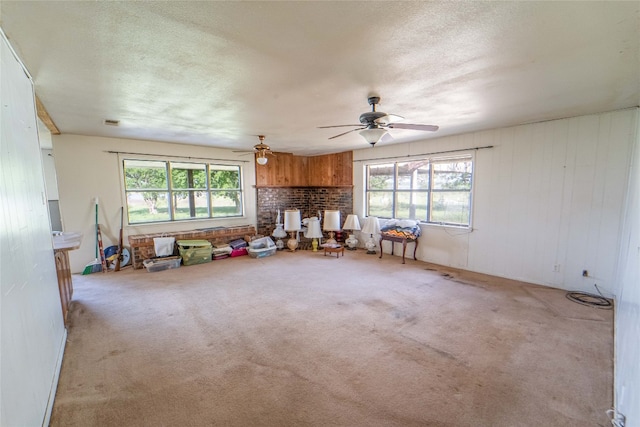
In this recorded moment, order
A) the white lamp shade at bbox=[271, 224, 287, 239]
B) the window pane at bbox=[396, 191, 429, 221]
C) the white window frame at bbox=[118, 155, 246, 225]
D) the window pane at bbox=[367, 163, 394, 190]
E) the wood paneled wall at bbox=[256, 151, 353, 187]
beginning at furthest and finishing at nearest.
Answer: the wood paneled wall at bbox=[256, 151, 353, 187] < the white lamp shade at bbox=[271, 224, 287, 239] < the window pane at bbox=[367, 163, 394, 190] < the window pane at bbox=[396, 191, 429, 221] < the white window frame at bbox=[118, 155, 246, 225]

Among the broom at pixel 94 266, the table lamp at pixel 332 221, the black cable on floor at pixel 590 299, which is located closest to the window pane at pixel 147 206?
the broom at pixel 94 266

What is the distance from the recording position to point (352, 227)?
650 cm

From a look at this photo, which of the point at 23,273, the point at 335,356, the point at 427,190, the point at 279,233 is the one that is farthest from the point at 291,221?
the point at 23,273

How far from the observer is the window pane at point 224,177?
21.1ft

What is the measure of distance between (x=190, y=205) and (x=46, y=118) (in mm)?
2859

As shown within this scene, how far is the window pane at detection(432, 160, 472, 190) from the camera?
195 inches

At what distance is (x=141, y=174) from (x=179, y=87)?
148 inches

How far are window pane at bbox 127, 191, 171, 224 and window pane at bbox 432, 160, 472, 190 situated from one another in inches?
222

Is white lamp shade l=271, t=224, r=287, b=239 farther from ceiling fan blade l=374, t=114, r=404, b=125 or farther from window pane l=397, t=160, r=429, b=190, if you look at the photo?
ceiling fan blade l=374, t=114, r=404, b=125

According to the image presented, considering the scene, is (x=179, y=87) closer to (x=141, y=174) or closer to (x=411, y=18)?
(x=411, y=18)

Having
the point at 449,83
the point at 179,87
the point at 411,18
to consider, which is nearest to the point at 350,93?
the point at 449,83

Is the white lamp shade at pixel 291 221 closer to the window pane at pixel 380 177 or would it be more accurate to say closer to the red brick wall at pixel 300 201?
the red brick wall at pixel 300 201

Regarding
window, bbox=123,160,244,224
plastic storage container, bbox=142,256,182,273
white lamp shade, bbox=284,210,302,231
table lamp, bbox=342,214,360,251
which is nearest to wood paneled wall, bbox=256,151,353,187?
window, bbox=123,160,244,224

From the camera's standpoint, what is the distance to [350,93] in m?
2.76
